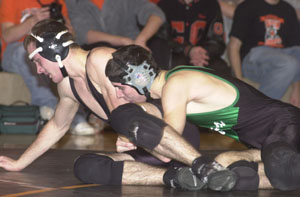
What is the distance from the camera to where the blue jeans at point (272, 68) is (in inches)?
287

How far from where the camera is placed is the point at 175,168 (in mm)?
3570

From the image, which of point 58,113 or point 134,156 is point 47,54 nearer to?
point 58,113

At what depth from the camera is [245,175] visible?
3.43 meters

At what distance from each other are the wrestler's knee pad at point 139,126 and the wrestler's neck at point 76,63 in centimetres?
76

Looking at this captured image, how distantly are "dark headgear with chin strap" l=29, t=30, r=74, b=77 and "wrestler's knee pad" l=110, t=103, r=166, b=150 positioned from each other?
0.81 meters

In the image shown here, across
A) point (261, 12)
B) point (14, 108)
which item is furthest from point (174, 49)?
point (14, 108)

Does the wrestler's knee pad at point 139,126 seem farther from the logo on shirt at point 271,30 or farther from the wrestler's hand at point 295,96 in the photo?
the wrestler's hand at point 295,96

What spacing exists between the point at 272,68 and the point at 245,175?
4.06 meters

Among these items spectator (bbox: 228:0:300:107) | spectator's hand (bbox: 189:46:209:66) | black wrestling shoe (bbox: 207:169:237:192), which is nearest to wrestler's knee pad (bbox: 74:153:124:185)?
black wrestling shoe (bbox: 207:169:237:192)

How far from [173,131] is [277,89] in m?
4.24

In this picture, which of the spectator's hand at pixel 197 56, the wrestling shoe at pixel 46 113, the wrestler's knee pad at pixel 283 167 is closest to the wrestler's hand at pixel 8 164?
the wrestler's knee pad at pixel 283 167

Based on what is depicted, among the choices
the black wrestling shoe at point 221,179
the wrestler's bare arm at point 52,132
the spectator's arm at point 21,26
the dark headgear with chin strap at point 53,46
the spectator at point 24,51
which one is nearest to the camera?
the black wrestling shoe at point 221,179

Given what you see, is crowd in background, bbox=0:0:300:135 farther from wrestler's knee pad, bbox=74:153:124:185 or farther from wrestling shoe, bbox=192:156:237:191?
wrestling shoe, bbox=192:156:237:191

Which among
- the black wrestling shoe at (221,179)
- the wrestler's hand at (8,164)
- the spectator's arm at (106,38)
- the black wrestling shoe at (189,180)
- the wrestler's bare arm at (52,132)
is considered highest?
the black wrestling shoe at (221,179)
